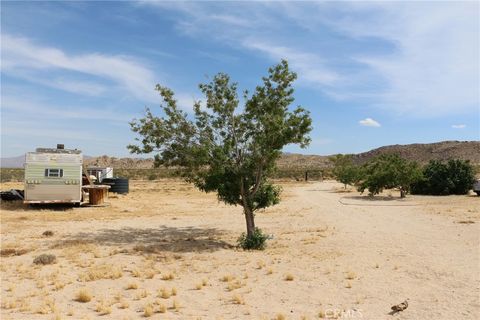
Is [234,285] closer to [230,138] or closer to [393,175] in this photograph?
[230,138]

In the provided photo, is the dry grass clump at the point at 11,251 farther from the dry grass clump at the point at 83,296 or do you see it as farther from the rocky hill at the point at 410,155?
the rocky hill at the point at 410,155

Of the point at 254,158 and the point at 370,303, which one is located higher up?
the point at 254,158

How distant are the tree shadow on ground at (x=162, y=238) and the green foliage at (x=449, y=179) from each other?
80.0ft

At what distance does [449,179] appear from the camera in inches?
1389

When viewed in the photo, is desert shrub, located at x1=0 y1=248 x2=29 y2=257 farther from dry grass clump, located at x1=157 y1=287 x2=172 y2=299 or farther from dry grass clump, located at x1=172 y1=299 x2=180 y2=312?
dry grass clump, located at x1=172 y1=299 x2=180 y2=312

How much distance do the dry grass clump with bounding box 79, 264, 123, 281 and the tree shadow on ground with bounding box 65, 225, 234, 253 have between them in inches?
95.7

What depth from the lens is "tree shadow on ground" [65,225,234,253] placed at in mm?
14198

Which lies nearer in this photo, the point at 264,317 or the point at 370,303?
the point at 264,317

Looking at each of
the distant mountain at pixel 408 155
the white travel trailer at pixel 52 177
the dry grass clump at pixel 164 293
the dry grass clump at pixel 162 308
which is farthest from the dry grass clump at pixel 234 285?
the distant mountain at pixel 408 155

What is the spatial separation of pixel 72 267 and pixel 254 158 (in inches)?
254

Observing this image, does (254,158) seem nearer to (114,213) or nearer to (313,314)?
(313,314)

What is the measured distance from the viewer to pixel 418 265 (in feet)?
37.5

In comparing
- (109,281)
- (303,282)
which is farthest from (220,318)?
(109,281)

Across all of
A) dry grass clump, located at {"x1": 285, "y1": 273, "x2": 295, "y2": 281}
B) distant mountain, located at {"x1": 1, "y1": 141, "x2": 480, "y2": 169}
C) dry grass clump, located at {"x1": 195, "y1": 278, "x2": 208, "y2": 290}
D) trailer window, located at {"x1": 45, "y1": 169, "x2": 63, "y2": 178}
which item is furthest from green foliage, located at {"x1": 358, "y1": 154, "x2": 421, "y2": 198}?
distant mountain, located at {"x1": 1, "y1": 141, "x2": 480, "y2": 169}
